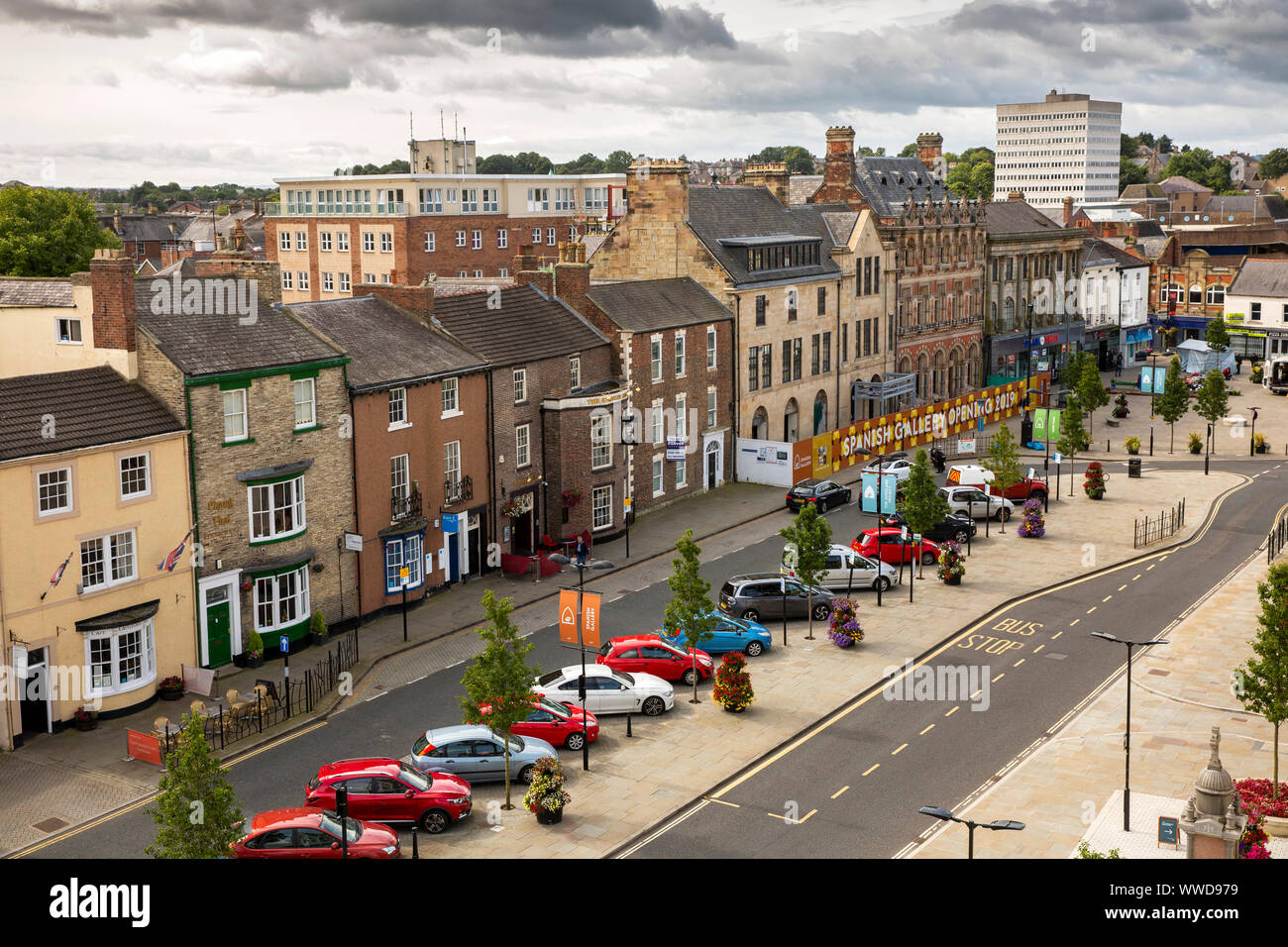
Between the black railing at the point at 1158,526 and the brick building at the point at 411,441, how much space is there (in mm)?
28855

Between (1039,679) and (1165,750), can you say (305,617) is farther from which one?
(1165,750)

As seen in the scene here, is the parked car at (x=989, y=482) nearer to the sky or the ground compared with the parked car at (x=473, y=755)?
nearer to the sky

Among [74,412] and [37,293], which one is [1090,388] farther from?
[74,412]

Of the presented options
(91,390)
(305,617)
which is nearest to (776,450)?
(305,617)

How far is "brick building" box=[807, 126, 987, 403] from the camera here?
8381cm

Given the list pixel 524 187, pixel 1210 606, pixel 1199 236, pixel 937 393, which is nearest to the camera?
pixel 1210 606

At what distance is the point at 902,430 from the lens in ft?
247

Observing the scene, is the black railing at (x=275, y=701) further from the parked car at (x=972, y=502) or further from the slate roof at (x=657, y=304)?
the parked car at (x=972, y=502)

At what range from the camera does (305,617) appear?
40.9 meters

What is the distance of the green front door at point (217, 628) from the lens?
125 feet

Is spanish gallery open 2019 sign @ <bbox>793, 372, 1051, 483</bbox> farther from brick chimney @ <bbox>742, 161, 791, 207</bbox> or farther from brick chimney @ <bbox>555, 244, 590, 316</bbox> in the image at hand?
brick chimney @ <bbox>742, 161, 791, 207</bbox>

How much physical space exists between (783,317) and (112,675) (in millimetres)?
44253

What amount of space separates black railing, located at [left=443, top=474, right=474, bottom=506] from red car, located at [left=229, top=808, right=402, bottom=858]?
21.5m

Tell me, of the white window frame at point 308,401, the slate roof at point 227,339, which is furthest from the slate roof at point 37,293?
the white window frame at point 308,401
